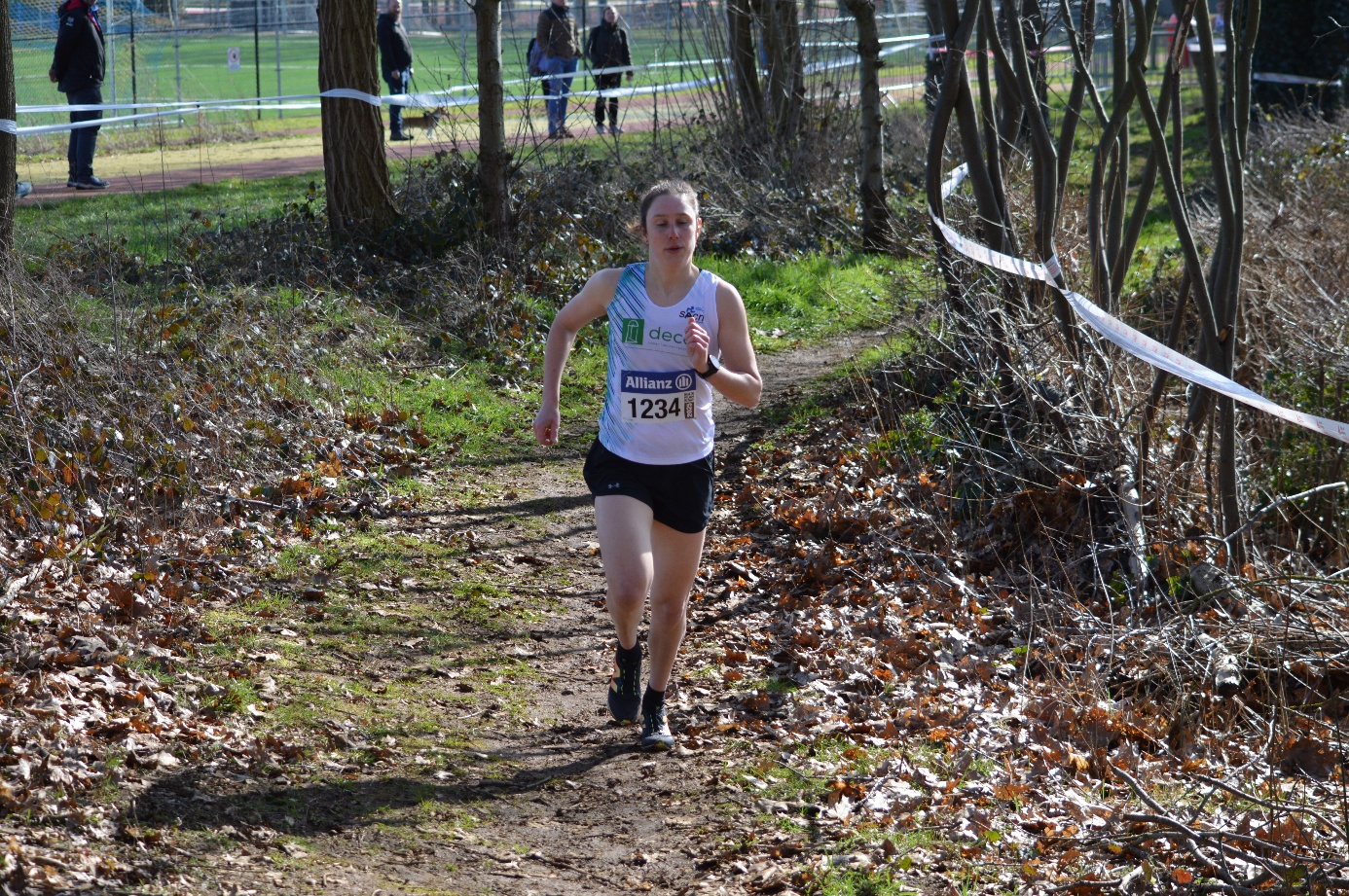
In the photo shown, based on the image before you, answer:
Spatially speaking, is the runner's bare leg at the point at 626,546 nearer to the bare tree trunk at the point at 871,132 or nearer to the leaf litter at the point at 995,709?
the leaf litter at the point at 995,709

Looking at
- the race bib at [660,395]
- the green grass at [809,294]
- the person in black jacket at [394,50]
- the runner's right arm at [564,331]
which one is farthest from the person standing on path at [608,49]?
the race bib at [660,395]

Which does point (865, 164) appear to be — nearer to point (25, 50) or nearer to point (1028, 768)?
point (1028, 768)

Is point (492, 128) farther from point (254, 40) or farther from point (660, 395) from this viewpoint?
point (254, 40)

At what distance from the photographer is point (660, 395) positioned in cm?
471

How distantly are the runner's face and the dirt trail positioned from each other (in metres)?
1.96

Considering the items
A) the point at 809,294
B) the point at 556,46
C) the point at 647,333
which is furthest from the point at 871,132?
the point at 647,333

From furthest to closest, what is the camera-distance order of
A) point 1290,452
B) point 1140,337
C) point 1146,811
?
point 1290,452, point 1140,337, point 1146,811

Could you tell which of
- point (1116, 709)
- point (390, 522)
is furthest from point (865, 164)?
point (1116, 709)

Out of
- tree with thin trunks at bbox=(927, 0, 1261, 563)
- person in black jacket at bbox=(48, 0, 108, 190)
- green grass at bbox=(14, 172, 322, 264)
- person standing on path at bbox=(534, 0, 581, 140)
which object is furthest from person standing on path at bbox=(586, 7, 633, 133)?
tree with thin trunks at bbox=(927, 0, 1261, 563)

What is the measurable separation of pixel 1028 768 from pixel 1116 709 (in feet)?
2.24

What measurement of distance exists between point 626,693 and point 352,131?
26.9ft

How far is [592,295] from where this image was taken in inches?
191

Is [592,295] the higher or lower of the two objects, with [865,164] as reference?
lower

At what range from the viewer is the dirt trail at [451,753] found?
4004 mm
